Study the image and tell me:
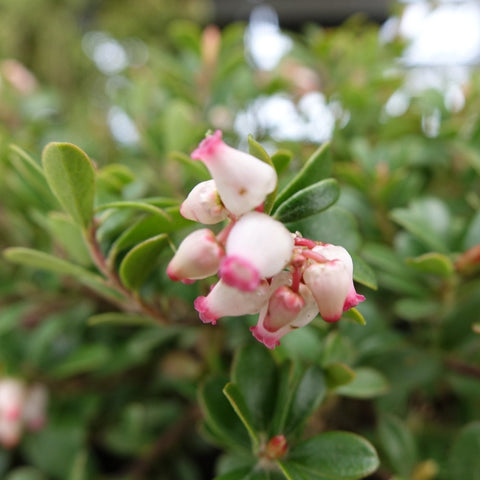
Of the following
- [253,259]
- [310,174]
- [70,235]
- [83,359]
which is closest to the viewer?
[253,259]

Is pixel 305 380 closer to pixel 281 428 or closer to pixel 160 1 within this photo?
pixel 281 428

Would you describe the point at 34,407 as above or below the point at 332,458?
below

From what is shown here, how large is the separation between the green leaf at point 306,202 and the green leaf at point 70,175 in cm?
15

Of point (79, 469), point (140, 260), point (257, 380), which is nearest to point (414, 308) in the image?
point (257, 380)

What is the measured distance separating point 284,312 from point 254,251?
0.15 ft

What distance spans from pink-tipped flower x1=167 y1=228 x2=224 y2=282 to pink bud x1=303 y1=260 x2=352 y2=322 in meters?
0.05

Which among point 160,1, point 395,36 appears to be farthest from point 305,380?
point 160,1

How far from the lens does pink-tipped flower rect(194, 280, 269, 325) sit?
11.6 inches

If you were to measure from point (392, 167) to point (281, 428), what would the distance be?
1.21 feet

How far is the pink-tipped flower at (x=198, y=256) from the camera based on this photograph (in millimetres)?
294

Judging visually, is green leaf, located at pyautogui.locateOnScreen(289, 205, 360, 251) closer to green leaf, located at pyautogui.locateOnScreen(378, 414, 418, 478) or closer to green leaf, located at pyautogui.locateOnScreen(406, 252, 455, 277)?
green leaf, located at pyautogui.locateOnScreen(406, 252, 455, 277)

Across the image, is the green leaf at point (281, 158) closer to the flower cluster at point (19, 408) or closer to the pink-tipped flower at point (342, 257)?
the pink-tipped flower at point (342, 257)

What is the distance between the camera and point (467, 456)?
1.63ft

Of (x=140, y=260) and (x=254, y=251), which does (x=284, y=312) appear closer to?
(x=254, y=251)
